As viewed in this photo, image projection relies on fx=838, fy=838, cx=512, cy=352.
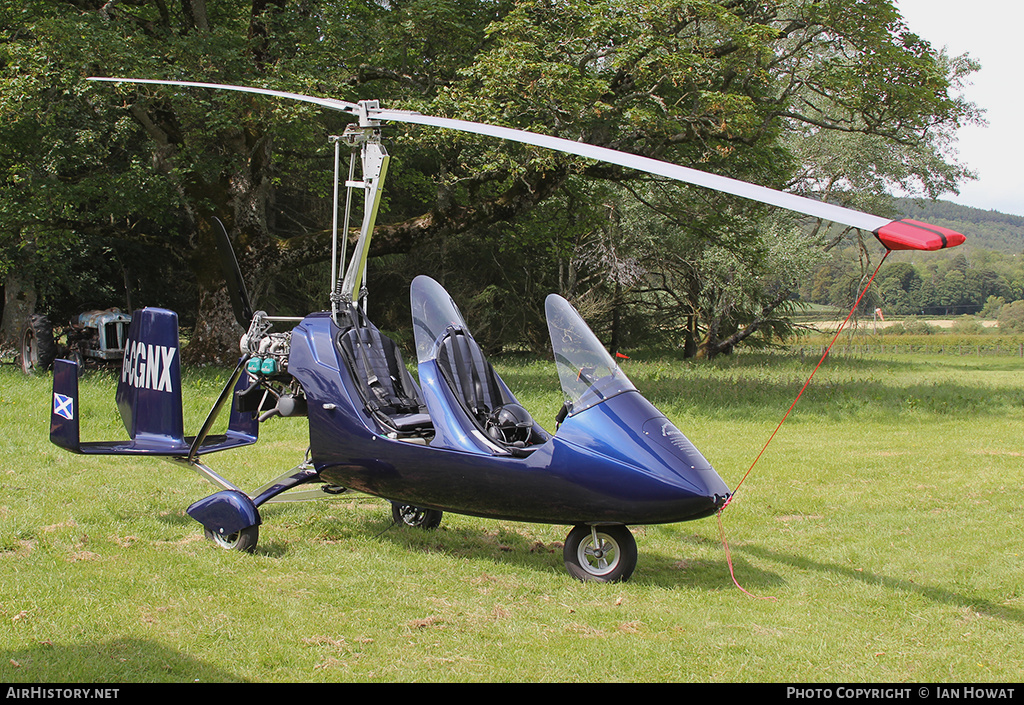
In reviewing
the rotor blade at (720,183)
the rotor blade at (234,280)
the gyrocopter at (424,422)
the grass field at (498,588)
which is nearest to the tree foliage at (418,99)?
the grass field at (498,588)

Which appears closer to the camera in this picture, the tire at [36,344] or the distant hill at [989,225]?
the tire at [36,344]

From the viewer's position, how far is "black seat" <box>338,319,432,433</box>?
5488mm

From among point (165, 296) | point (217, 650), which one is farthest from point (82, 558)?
point (165, 296)

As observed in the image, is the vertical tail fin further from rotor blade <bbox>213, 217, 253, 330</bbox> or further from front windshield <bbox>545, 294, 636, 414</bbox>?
front windshield <bbox>545, 294, 636, 414</bbox>

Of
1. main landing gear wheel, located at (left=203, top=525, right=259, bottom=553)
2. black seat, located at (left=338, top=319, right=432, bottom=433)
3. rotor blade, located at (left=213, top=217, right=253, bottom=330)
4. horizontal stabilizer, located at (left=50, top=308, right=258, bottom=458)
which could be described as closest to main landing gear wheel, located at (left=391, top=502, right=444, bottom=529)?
black seat, located at (left=338, top=319, right=432, bottom=433)

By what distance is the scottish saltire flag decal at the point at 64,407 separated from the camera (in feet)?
19.3

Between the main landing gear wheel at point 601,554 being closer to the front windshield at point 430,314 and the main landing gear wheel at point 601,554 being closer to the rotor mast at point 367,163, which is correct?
the front windshield at point 430,314

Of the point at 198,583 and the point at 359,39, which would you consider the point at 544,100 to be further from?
the point at 198,583

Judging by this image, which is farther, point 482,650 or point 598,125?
point 598,125

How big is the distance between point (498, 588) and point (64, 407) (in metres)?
3.39

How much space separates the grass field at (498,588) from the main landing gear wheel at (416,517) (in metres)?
0.17

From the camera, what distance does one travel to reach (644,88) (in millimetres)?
14242

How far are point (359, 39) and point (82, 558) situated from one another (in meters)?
10.7

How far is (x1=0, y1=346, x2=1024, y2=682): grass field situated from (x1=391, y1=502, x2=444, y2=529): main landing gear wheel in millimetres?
173
